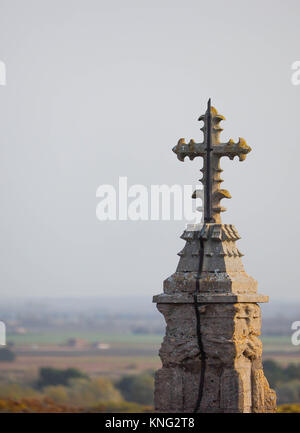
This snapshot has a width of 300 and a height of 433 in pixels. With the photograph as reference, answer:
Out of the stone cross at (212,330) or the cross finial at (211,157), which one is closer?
the stone cross at (212,330)

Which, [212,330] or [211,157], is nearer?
[212,330]

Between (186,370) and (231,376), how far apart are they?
0.74 metres

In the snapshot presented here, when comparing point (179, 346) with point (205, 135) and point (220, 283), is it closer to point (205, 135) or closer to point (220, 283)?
point (220, 283)

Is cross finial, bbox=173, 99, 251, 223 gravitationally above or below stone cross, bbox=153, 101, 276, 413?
above

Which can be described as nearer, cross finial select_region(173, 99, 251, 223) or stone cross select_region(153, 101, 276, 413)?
stone cross select_region(153, 101, 276, 413)

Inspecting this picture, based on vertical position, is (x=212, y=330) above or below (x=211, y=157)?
below

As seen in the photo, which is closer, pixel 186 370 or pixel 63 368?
pixel 186 370

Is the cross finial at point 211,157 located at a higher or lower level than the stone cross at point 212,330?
higher
